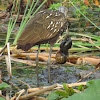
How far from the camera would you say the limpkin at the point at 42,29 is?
148 inches

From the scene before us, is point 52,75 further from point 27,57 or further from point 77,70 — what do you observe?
point 27,57

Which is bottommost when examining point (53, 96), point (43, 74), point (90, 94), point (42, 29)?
point (43, 74)

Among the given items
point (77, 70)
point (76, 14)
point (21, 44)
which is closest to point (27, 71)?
point (77, 70)

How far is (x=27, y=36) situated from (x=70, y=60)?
1.70m

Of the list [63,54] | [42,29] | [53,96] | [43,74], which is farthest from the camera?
[63,54]

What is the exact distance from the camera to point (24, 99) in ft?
10.0

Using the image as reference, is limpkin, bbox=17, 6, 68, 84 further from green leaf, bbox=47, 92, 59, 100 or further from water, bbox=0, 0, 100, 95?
green leaf, bbox=47, 92, 59, 100

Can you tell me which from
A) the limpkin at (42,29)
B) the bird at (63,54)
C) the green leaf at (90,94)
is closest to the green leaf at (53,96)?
the green leaf at (90,94)

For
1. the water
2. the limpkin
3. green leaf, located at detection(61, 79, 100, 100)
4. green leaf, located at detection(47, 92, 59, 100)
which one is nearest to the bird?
the water

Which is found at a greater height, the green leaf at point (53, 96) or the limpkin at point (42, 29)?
the limpkin at point (42, 29)

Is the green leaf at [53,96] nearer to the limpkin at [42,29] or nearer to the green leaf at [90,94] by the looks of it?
the green leaf at [90,94]

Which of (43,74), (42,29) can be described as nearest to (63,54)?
(43,74)

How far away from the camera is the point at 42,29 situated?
160 inches

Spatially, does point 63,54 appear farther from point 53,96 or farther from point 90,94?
point 90,94
